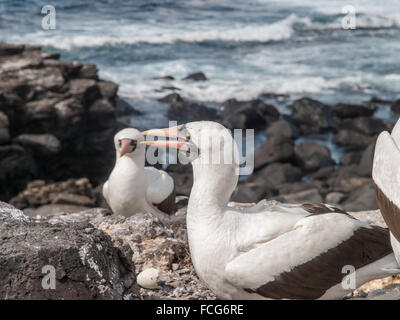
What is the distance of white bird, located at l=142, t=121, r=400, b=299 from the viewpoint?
3.38 metres

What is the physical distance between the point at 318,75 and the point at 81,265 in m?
23.8

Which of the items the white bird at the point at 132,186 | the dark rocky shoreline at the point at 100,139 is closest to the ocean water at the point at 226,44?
the dark rocky shoreline at the point at 100,139

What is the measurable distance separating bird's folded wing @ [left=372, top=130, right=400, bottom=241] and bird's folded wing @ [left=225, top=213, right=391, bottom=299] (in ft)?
2.06

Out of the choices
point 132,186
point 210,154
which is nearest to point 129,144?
point 132,186

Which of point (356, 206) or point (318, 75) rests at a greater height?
point (318, 75)

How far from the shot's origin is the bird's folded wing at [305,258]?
3.36m

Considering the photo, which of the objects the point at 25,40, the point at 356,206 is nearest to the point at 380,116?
the point at 356,206

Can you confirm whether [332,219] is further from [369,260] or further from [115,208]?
[115,208]

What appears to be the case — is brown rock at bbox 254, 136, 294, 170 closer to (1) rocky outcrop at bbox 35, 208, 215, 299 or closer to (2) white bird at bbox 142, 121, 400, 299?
(1) rocky outcrop at bbox 35, 208, 215, 299

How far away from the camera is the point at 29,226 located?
297 cm

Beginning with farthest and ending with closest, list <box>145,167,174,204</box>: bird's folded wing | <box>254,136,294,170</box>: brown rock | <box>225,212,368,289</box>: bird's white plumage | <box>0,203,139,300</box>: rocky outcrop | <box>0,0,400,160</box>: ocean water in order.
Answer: <box>0,0,400,160</box>: ocean water, <box>254,136,294,170</box>: brown rock, <box>145,167,174,204</box>: bird's folded wing, <box>225,212,368,289</box>: bird's white plumage, <box>0,203,139,300</box>: rocky outcrop

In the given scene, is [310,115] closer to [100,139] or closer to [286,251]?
[100,139]

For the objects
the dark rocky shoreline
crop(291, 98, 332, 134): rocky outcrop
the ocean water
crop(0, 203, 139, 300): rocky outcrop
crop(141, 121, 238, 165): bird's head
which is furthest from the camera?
the ocean water
